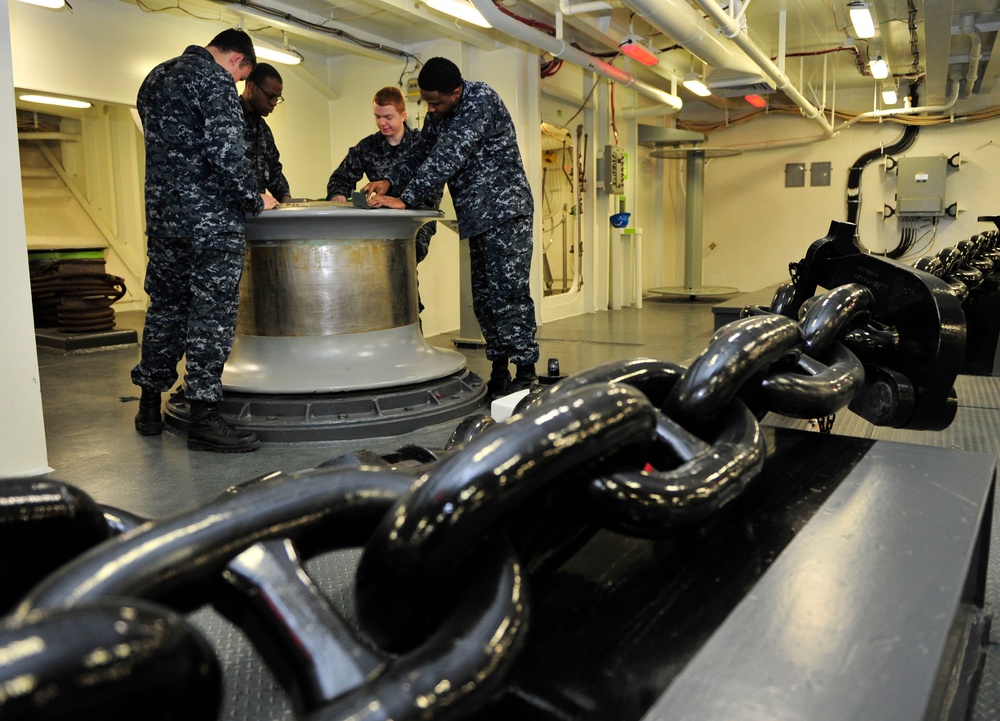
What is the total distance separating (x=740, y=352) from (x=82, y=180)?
1150 cm

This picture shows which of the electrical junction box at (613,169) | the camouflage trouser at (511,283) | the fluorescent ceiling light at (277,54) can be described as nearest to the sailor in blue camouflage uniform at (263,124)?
the camouflage trouser at (511,283)

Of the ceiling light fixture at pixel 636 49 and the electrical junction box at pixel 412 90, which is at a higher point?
the ceiling light fixture at pixel 636 49

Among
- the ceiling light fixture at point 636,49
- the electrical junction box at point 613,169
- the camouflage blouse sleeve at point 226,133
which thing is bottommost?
the camouflage blouse sleeve at point 226,133

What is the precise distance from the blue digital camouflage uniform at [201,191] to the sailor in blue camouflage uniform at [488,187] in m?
0.94

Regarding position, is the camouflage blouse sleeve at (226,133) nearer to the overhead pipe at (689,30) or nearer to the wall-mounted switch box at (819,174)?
the overhead pipe at (689,30)

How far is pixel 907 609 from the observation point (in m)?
0.44

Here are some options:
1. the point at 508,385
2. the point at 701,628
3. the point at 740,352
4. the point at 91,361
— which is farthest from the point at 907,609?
the point at 91,361

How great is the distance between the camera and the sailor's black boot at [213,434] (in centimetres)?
342

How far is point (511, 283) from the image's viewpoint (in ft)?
14.3

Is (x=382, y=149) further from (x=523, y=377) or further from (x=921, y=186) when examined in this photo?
(x=921, y=186)

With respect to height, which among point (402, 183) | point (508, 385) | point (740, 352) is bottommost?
point (508, 385)

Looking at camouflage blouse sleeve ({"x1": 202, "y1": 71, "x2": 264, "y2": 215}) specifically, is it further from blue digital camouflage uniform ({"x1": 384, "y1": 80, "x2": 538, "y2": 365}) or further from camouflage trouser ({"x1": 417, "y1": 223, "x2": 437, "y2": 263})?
camouflage trouser ({"x1": 417, "y1": 223, "x2": 437, "y2": 263})

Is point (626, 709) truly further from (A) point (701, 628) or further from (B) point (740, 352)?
(B) point (740, 352)

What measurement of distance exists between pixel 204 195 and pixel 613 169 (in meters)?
7.29
